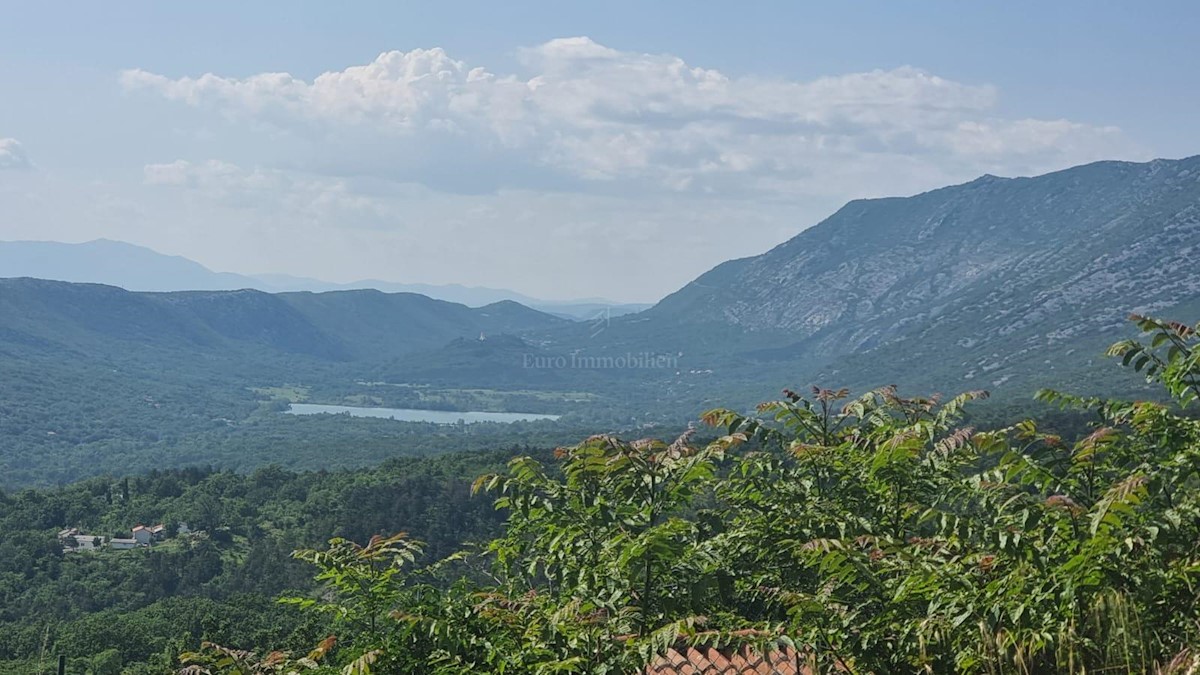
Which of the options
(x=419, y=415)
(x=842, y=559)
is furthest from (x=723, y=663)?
(x=419, y=415)

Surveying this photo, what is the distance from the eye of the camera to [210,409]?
183m

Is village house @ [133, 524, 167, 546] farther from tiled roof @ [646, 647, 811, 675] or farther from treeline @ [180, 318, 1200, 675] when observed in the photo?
tiled roof @ [646, 647, 811, 675]

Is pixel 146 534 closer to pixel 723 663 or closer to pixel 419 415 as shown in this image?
pixel 723 663

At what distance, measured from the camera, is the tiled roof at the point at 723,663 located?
5.13 m

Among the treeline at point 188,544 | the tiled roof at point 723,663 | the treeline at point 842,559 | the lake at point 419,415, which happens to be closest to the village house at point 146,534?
the treeline at point 188,544

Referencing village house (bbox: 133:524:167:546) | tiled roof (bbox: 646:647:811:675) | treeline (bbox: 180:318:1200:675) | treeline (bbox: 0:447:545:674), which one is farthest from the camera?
village house (bbox: 133:524:167:546)

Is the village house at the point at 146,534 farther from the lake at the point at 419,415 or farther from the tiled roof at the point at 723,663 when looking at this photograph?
the lake at the point at 419,415

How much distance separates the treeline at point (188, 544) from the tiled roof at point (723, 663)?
95.6ft

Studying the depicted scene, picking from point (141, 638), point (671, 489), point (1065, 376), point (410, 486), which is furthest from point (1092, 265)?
point (671, 489)

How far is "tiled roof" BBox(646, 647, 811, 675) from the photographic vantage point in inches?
202

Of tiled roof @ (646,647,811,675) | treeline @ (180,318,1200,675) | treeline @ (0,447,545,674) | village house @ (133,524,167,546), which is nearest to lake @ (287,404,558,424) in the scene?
treeline @ (0,447,545,674)

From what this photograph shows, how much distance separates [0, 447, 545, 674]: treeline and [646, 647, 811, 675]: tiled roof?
29.1 meters

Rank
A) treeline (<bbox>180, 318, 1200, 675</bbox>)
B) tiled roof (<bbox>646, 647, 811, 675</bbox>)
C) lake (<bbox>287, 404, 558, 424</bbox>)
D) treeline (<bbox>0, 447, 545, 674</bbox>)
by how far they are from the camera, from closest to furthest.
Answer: treeline (<bbox>180, 318, 1200, 675</bbox>) → tiled roof (<bbox>646, 647, 811, 675</bbox>) → treeline (<bbox>0, 447, 545, 674</bbox>) → lake (<bbox>287, 404, 558, 424</bbox>)

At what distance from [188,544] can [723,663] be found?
66.4 metres
